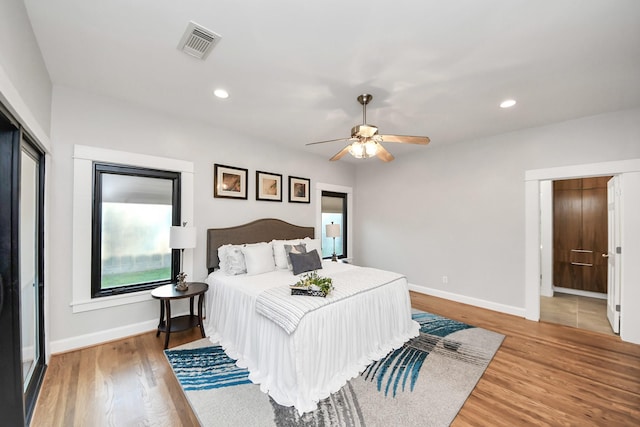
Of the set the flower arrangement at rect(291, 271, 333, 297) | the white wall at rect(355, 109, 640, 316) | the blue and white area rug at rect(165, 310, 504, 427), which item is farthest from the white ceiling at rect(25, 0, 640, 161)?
the blue and white area rug at rect(165, 310, 504, 427)

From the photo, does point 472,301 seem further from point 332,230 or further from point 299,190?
point 299,190

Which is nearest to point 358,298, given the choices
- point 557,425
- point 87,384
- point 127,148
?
point 557,425

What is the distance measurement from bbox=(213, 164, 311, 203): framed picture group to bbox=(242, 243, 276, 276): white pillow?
0.93 meters

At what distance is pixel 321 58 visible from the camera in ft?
7.10

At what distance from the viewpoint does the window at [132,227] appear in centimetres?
291

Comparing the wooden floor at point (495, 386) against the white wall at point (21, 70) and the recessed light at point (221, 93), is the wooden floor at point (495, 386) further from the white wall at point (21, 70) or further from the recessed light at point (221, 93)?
the recessed light at point (221, 93)

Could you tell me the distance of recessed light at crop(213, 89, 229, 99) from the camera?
9.01 ft

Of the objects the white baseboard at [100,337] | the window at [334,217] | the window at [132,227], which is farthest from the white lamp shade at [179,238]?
the window at [334,217]

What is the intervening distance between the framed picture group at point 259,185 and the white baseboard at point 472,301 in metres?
2.75

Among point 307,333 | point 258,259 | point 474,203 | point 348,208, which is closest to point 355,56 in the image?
point 307,333

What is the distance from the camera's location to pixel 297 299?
2.35 m

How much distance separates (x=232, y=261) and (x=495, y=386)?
3026 millimetres

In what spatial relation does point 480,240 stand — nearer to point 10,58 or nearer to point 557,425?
point 557,425

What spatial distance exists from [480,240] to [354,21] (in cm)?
384
